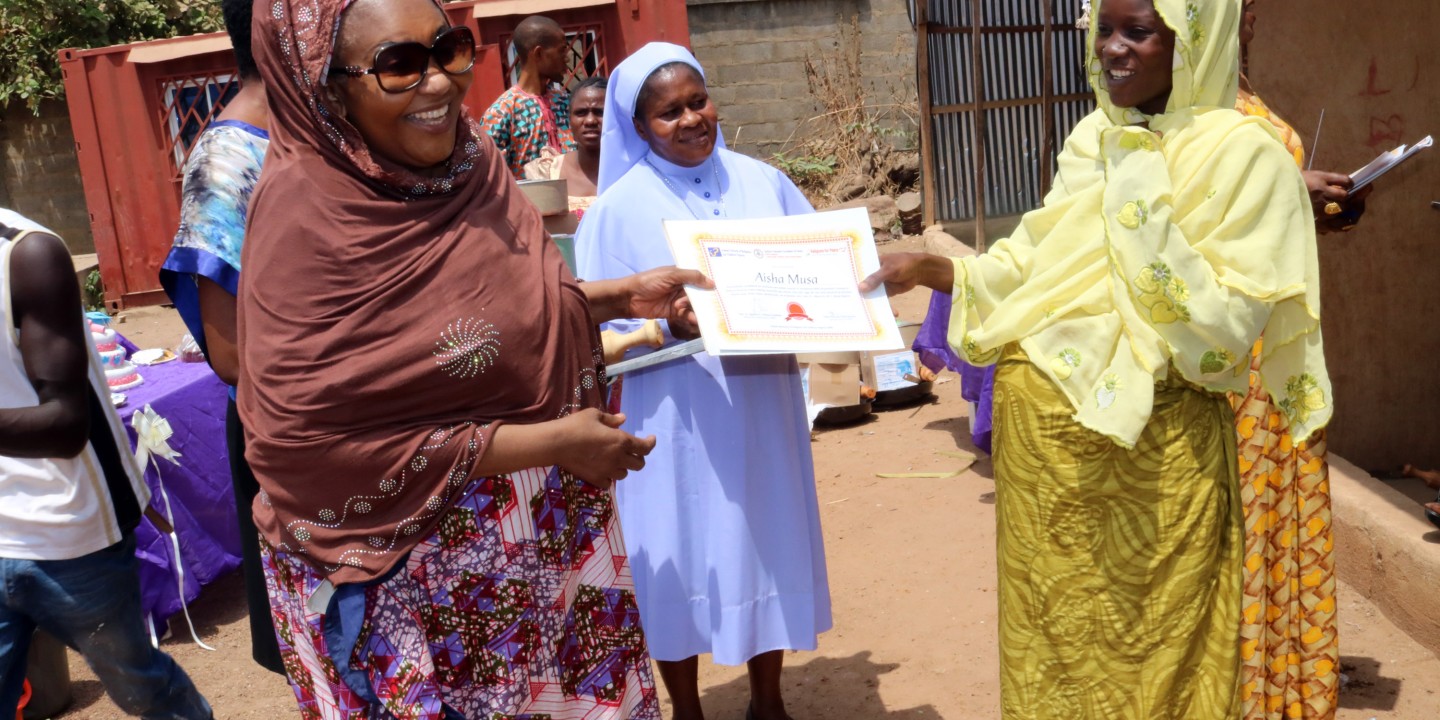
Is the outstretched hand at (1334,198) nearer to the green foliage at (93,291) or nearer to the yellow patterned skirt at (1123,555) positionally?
the yellow patterned skirt at (1123,555)

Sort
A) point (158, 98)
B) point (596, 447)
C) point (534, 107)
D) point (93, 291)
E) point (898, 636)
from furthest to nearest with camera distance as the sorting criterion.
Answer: point (93, 291), point (158, 98), point (534, 107), point (898, 636), point (596, 447)

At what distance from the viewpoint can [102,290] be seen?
13195 mm

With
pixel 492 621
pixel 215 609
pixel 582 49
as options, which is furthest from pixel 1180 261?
pixel 582 49

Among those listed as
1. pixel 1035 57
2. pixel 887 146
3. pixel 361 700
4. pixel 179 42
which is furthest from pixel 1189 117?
pixel 887 146

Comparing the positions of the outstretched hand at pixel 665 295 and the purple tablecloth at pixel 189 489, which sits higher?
the outstretched hand at pixel 665 295

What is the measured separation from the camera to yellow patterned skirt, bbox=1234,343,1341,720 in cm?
319

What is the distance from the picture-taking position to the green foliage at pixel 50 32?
14.4 meters

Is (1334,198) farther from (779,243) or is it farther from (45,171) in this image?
(45,171)

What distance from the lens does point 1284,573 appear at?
325 centimetres

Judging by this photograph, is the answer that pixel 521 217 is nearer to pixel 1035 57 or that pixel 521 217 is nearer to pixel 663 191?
pixel 663 191

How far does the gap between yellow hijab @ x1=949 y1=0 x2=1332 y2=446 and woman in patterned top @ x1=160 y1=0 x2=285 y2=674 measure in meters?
1.58

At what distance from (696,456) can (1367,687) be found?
2087 mm

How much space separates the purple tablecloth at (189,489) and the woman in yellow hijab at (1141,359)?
3291 mm

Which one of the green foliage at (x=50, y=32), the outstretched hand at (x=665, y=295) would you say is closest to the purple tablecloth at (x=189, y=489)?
the outstretched hand at (x=665, y=295)
